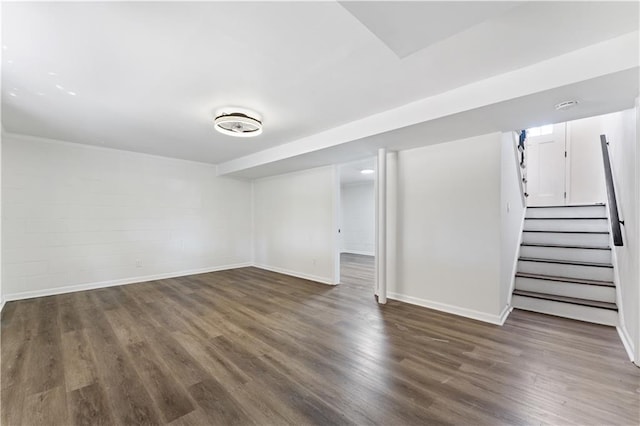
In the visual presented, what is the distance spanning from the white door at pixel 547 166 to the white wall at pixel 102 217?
6912mm

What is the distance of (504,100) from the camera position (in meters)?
2.15

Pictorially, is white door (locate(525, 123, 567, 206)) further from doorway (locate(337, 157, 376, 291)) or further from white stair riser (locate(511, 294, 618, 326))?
doorway (locate(337, 157, 376, 291))

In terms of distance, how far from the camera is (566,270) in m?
3.48

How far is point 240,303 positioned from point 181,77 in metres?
2.88

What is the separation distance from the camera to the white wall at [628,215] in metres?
2.20

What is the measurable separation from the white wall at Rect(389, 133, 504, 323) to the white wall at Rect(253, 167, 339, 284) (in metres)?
1.48

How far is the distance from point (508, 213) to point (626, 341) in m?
1.59

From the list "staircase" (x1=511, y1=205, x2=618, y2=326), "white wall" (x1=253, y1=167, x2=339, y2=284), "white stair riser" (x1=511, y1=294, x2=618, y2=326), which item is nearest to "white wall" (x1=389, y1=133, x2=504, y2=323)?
"white stair riser" (x1=511, y1=294, x2=618, y2=326)

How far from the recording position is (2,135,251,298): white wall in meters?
3.89

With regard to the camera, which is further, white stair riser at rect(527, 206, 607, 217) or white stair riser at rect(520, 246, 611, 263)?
white stair riser at rect(527, 206, 607, 217)

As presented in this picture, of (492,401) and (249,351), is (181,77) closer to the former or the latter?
(249,351)

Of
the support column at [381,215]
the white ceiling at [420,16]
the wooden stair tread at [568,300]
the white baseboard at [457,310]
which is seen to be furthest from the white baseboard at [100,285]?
the wooden stair tread at [568,300]

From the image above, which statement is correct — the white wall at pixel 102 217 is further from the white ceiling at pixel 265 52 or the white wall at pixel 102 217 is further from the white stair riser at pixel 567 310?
the white stair riser at pixel 567 310

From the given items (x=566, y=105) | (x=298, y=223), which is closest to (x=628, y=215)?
(x=566, y=105)
